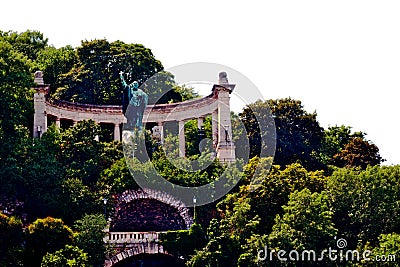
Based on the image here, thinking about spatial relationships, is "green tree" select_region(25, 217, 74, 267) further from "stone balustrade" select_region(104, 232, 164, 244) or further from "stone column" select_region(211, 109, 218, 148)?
"stone column" select_region(211, 109, 218, 148)

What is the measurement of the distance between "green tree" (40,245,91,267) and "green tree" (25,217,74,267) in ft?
1.83

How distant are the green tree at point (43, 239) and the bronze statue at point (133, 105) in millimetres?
12422

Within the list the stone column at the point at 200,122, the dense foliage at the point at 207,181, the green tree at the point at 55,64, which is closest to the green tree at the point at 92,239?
the dense foliage at the point at 207,181

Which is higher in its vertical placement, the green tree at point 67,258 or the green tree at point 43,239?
the green tree at point 43,239

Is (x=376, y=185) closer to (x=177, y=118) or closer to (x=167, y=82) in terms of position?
(x=177, y=118)

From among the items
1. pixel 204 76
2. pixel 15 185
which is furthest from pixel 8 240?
pixel 204 76

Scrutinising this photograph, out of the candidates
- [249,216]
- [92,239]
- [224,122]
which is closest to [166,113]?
[224,122]

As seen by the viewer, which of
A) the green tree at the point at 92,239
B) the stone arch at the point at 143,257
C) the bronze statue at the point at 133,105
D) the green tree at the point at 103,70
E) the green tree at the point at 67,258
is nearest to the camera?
the green tree at the point at 67,258

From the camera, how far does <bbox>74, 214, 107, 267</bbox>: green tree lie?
47.0 meters

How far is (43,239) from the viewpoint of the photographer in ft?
150

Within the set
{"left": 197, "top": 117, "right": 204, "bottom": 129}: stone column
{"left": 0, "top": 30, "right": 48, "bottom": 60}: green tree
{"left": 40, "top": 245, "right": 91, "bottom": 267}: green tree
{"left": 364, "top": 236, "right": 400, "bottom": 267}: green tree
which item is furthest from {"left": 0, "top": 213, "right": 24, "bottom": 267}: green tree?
{"left": 0, "top": 30, "right": 48, "bottom": 60}: green tree

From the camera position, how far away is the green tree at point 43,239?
4556 cm

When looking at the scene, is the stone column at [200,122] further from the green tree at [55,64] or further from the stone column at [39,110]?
the green tree at [55,64]

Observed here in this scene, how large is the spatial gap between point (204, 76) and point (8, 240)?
15.1 meters
